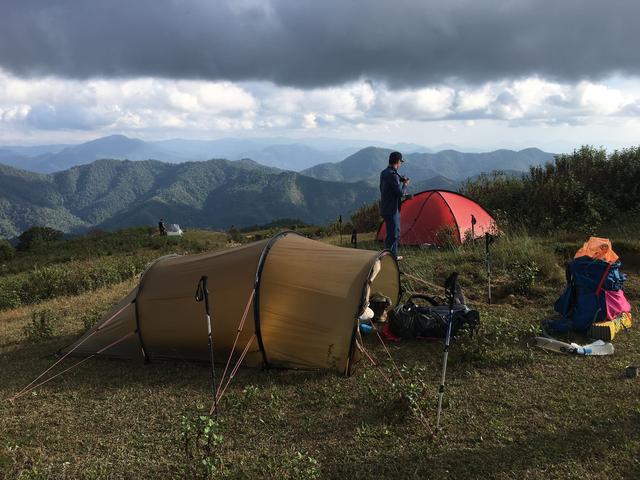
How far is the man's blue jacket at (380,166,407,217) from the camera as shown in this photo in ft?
36.3

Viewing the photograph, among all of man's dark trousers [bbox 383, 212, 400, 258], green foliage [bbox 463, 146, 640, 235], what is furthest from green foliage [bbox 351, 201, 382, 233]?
man's dark trousers [bbox 383, 212, 400, 258]

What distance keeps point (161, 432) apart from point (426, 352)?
394 centimetres

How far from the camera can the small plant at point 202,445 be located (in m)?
4.41

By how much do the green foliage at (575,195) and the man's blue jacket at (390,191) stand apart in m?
5.24

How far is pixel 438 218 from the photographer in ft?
45.9

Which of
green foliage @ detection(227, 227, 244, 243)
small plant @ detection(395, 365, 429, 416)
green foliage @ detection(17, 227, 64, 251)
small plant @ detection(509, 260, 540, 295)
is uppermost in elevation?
small plant @ detection(509, 260, 540, 295)

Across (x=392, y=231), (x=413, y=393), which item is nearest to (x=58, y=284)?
(x=392, y=231)

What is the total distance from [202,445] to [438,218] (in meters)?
10.7

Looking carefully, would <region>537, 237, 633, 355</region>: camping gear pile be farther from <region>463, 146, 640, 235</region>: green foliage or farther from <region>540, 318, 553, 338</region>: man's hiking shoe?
<region>463, 146, 640, 235</region>: green foliage

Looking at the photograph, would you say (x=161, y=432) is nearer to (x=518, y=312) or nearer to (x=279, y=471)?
(x=279, y=471)

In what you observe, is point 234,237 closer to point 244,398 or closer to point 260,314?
point 260,314

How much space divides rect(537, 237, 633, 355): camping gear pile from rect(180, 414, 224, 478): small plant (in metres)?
4.93

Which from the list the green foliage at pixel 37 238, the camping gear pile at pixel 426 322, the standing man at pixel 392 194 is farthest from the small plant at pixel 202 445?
the green foliage at pixel 37 238

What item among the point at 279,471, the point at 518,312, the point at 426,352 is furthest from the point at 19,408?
the point at 518,312
